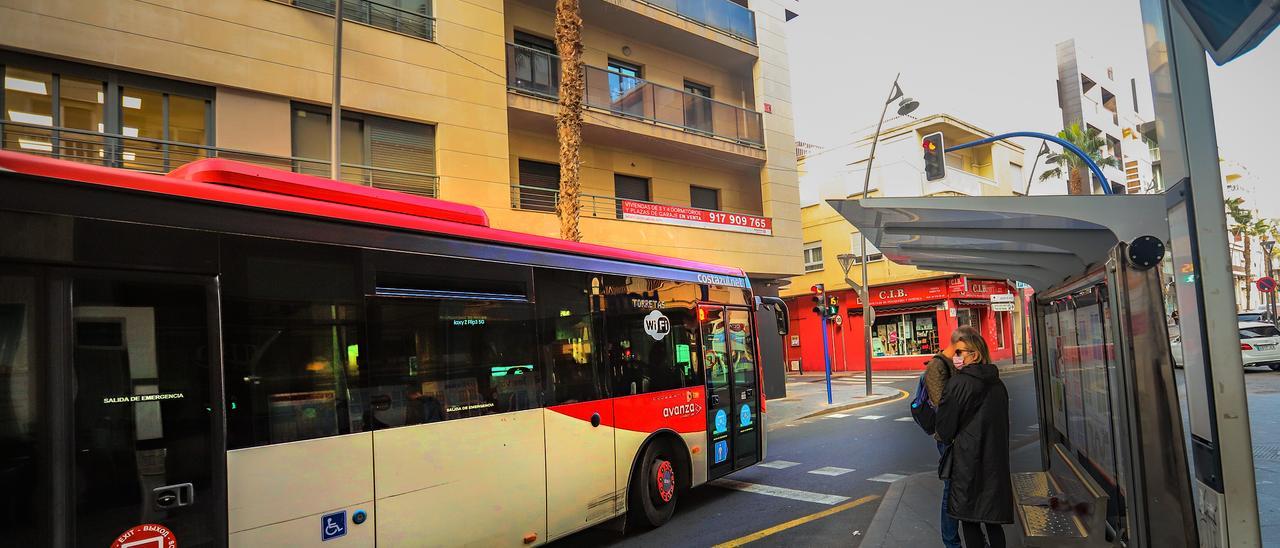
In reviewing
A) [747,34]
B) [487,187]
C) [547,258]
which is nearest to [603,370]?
[547,258]

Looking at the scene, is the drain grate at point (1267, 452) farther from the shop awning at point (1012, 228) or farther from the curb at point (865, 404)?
the curb at point (865, 404)

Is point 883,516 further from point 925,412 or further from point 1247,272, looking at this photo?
point 1247,272

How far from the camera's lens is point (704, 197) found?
822 inches

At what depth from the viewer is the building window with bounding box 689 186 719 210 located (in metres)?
20.6

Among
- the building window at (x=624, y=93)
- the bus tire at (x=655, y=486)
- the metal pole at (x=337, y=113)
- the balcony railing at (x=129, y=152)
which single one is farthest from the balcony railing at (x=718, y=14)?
the bus tire at (x=655, y=486)

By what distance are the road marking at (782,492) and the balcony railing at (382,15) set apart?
11.1 m

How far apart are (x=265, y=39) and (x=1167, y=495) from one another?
46.2 ft

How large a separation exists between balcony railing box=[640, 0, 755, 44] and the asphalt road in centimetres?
1211

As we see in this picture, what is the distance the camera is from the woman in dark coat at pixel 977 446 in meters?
4.18

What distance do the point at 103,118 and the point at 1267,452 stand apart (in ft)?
56.5

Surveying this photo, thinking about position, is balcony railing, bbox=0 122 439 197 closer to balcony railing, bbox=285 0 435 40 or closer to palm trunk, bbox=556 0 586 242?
balcony railing, bbox=285 0 435 40

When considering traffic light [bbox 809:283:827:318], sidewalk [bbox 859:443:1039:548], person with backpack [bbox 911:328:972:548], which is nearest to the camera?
person with backpack [bbox 911:328:972:548]

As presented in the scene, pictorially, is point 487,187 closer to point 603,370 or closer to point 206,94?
point 206,94

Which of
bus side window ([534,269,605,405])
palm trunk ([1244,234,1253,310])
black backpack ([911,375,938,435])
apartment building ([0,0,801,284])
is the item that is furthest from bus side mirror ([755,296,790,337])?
palm trunk ([1244,234,1253,310])
